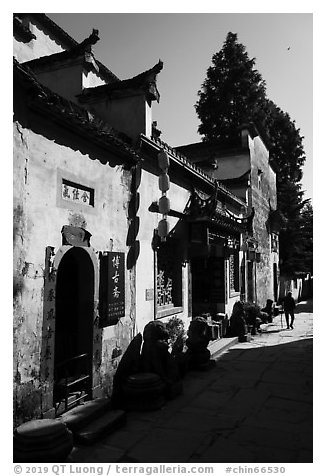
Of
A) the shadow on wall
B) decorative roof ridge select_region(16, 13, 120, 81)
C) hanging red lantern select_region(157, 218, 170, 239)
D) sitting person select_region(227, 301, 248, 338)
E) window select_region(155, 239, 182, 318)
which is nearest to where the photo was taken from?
hanging red lantern select_region(157, 218, 170, 239)

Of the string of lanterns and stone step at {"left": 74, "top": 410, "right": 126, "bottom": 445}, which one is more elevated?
the string of lanterns

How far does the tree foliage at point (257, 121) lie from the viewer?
25391 mm

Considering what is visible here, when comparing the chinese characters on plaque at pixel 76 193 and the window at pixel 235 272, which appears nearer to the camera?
the chinese characters on plaque at pixel 76 193

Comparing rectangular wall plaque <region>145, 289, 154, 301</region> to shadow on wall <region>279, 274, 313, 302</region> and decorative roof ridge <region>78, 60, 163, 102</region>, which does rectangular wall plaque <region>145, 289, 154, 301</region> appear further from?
shadow on wall <region>279, 274, 313, 302</region>

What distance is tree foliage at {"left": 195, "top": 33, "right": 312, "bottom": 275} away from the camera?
25.4m

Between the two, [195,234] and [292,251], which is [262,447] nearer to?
[195,234]

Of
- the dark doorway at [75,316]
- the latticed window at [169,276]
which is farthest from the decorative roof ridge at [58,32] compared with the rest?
the dark doorway at [75,316]

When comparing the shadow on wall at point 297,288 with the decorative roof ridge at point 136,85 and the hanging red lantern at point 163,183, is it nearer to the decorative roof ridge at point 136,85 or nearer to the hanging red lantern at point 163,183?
the hanging red lantern at point 163,183

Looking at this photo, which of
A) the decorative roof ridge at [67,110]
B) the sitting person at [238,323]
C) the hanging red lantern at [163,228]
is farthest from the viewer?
the sitting person at [238,323]

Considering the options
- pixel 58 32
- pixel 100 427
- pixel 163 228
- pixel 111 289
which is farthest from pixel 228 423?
pixel 58 32

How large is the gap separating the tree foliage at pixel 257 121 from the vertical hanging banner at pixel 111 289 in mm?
20099

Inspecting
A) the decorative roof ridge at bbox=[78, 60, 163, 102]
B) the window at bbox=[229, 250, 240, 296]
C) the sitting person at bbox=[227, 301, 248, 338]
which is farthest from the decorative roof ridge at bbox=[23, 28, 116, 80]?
the window at bbox=[229, 250, 240, 296]

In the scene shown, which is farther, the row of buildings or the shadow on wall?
the shadow on wall

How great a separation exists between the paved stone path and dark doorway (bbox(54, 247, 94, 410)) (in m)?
1.22
